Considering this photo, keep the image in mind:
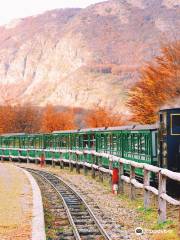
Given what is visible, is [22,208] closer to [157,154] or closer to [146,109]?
[157,154]

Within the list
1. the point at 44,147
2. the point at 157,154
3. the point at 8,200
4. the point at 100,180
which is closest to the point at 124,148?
the point at 100,180

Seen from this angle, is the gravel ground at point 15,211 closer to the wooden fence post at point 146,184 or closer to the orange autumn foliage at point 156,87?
the wooden fence post at point 146,184

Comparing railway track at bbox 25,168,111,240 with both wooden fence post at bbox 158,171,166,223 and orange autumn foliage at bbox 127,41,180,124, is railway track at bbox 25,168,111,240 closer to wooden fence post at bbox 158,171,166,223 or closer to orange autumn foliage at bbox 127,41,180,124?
wooden fence post at bbox 158,171,166,223

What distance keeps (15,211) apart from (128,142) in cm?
1072

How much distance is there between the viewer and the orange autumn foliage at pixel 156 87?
1645 inches

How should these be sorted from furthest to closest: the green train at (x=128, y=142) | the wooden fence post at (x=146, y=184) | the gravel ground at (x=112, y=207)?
the green train at (x=128, y=142)
the wooden fence post at (x=146, y=184)
the gravel ground at (x=112, y=207)

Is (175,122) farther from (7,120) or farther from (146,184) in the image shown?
(7,120)

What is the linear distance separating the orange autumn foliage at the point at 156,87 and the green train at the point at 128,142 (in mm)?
7491

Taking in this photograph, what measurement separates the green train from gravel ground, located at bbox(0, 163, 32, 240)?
4.44 m

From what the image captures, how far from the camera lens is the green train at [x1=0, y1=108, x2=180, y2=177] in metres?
17.5

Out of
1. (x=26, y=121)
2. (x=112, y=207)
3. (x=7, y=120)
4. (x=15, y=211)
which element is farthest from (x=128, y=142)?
(x=26, y=121)

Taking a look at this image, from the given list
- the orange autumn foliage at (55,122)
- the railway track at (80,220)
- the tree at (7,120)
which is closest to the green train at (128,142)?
the railway track at (80,220)

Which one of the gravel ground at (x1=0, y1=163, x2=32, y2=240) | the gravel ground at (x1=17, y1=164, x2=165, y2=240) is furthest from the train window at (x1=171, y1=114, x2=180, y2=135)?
the gravel ground at (x1=0, y1=163, x2=32, y2=240)

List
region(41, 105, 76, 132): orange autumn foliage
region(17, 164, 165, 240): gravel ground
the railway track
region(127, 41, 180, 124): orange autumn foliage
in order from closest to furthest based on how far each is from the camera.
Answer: the railway track
region(17, 164, 165, 240): gravel ground
region(127, 41, 180, 124): orange autumn foliage
region(41, 105, 76, 132): orange autumn foliage
